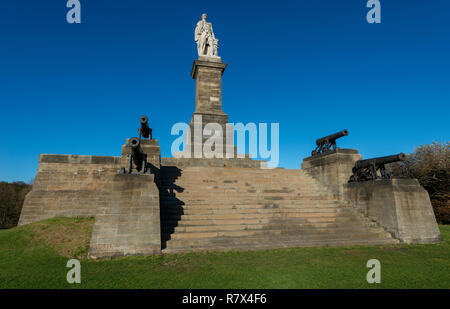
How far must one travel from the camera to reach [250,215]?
939 centimetres

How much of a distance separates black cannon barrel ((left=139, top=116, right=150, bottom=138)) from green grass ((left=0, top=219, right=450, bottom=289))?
439cm

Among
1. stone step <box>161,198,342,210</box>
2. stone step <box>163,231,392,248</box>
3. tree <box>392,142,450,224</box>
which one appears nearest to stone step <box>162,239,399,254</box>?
stone step <box>163,231,392,248</box>

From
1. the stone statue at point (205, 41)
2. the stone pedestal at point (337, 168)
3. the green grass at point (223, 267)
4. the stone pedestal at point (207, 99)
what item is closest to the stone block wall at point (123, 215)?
the green grass at point (223, 267)

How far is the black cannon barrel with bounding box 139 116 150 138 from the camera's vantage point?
9338 millimetres

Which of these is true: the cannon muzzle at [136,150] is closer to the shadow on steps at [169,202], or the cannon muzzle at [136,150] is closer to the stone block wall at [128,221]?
the stone block wall at [128,221]

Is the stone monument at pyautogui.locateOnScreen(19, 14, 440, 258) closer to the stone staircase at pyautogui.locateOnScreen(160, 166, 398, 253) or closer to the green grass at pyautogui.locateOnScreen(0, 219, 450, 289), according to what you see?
the stone staircase at pyautogui.locateOnScreen(160, 166, 398, 253)

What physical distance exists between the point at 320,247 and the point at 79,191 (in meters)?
11.1

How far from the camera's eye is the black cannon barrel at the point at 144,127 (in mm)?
9338

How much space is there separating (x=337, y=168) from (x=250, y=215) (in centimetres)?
551

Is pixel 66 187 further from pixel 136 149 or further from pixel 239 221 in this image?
pixel 239 221

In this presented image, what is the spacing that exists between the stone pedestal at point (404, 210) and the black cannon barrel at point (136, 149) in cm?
931

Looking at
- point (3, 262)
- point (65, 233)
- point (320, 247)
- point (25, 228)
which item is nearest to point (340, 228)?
point (320, 247)

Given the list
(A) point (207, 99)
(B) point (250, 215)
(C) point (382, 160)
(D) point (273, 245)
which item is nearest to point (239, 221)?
(B) point (250, 215)
